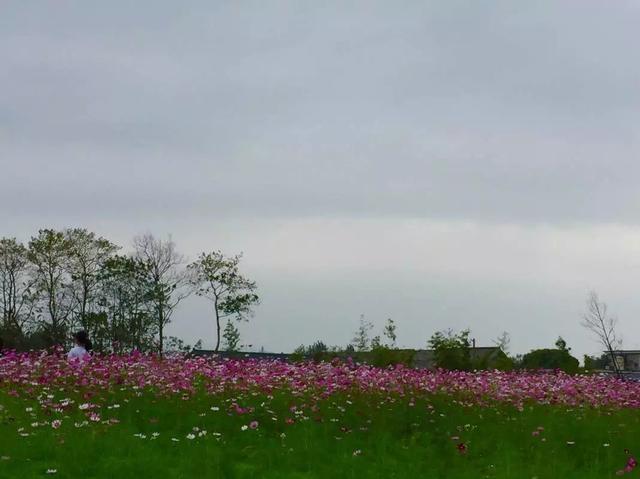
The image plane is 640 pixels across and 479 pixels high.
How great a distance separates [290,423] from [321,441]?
1.08 m

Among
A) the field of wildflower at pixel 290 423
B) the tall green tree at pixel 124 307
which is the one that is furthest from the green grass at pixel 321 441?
the tall green tree at pixel 124 307

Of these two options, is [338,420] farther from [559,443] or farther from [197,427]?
[559,443]

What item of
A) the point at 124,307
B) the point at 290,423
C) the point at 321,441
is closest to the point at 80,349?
the point at 290,423

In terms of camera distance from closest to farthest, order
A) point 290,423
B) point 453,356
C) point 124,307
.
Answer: point 290,423, point 453,356, point 124,307

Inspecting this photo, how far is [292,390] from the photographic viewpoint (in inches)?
616

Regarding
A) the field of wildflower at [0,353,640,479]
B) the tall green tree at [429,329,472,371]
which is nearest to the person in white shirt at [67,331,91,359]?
the field of wildflower at [0,353,640,479]

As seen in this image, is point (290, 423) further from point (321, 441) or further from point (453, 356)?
point (453, 356)

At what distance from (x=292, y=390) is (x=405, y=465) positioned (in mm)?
4535

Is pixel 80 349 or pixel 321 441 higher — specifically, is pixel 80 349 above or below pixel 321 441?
above

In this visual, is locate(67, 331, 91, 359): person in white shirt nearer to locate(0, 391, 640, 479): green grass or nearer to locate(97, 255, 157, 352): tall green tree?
locate(0, 391, 640, 479): green grass

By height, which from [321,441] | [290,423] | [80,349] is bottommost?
Answer: [321,441]

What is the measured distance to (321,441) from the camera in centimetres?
1248

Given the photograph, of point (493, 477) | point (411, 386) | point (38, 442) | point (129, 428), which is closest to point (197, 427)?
point (129, 428)

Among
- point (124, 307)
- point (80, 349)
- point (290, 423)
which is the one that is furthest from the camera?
point (124, 307)
